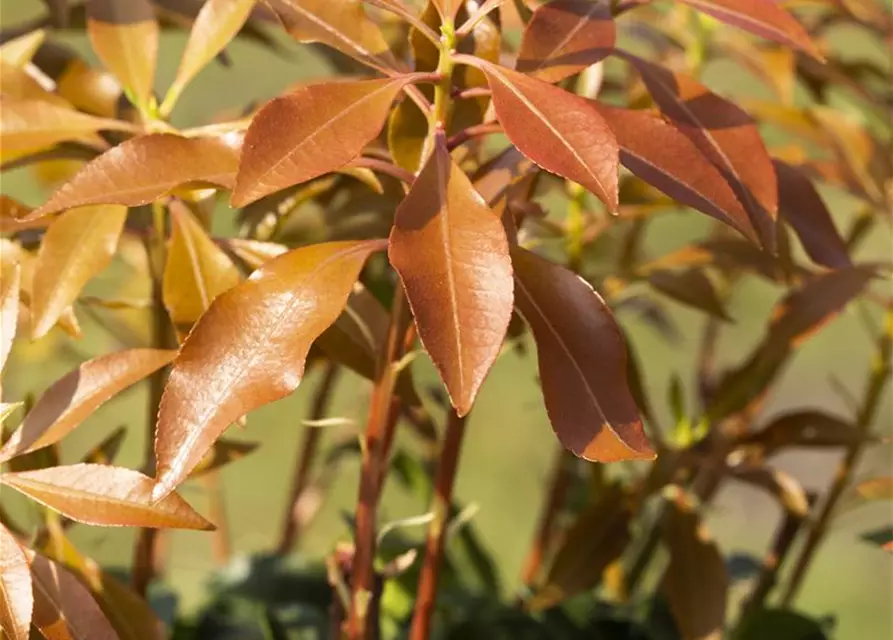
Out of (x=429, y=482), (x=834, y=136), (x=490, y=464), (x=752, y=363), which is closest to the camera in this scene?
(x=752, y=363)

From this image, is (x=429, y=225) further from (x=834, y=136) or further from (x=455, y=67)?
(x=834, y=136)

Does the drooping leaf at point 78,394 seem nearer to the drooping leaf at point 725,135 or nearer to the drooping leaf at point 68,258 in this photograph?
the drooping leaf at point 68,258

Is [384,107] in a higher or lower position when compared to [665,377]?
higher

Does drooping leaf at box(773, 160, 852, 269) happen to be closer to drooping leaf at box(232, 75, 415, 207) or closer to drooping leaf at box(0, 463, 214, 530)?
drooping leaf at box(232, 75, 415, 207)

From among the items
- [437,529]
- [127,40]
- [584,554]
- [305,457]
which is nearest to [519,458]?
[305,457]

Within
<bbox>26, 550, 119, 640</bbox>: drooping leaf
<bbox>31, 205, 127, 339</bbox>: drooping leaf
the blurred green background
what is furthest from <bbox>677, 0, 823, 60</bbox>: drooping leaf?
the blurred green background

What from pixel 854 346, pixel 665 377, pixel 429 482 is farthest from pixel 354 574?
pixel 854 346
